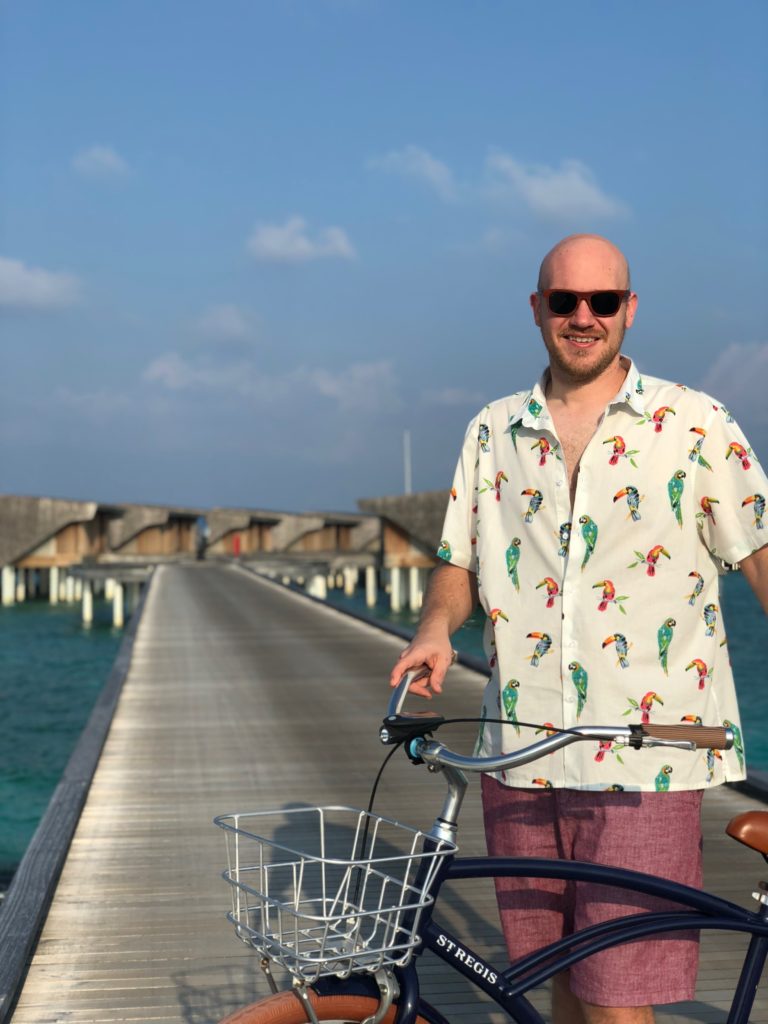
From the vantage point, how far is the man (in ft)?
7.53

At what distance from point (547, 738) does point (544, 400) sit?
76cm

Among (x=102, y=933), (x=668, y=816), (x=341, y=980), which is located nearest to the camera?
(x=341, y=980)

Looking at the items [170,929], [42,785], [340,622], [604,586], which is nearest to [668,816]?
[604,586]

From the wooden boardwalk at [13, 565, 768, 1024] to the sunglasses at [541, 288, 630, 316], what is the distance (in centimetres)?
229

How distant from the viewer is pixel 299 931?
1.78 m

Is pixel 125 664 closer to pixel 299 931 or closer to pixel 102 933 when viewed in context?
pixel 102 933

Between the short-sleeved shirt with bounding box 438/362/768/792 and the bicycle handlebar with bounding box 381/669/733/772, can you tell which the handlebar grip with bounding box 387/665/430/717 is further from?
the short-sleeved shirt with bounding box 438/362/768/792

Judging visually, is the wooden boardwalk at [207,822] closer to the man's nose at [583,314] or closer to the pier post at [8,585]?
the man's nose at [583,314]

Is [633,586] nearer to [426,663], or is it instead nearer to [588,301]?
[426,663]

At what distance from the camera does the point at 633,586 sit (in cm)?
236

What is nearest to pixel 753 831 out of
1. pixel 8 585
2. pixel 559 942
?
pixel 559 942

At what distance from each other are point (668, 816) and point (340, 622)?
16122 mm

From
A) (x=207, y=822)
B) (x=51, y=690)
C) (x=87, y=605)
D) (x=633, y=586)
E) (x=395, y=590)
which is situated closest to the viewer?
(x=633, y=586)

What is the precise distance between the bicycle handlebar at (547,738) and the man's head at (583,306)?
0.74 m
